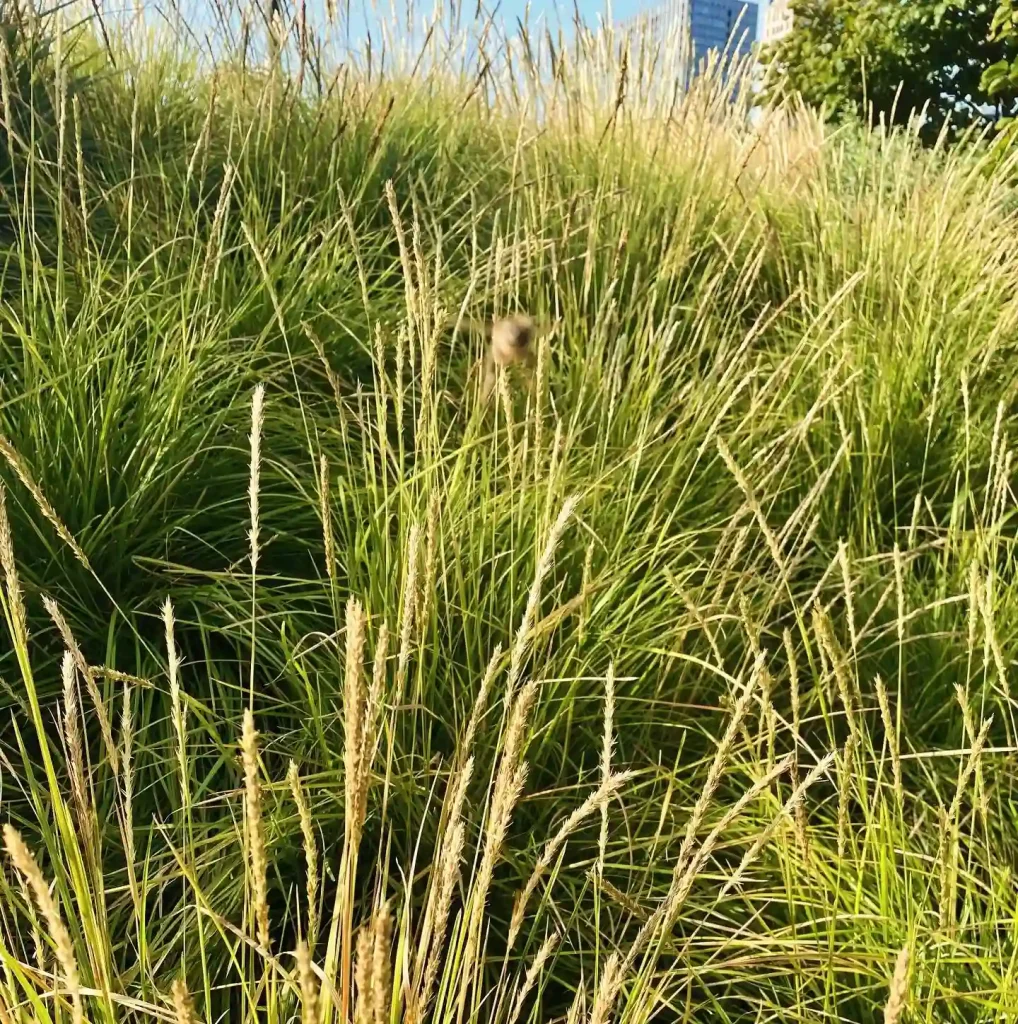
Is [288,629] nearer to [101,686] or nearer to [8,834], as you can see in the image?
[101,686]

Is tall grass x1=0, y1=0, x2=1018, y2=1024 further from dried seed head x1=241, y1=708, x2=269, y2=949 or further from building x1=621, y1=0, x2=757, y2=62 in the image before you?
building x1=621, y1=0, x2=757, y2=62

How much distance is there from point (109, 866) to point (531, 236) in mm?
1278

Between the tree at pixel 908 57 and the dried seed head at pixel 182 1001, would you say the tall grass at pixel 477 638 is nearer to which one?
the dried seed head at pixel 182 1001

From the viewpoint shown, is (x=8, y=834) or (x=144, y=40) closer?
(x=8, y=834)

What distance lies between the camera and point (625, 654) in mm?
1403

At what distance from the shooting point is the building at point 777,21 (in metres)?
6.26

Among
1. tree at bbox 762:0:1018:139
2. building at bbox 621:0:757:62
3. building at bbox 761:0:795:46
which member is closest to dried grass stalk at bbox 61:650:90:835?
building at bbox 621:0:757:62

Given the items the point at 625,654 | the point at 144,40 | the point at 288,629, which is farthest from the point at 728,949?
the point at 144,40

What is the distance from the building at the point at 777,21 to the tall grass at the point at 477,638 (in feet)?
14.5


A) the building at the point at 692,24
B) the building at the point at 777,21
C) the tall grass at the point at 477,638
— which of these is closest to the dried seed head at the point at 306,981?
the tall grass at the point at 477,638

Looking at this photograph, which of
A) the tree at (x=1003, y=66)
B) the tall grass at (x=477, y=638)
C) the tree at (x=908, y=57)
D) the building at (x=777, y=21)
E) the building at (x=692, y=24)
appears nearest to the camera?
the tall grass at (x=477, y=638)

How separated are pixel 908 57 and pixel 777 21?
1641mm

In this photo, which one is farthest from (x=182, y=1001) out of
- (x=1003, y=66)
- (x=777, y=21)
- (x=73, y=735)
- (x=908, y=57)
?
A: (x=777, y=21)

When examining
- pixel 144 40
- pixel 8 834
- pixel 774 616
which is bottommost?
pixel 774 616
